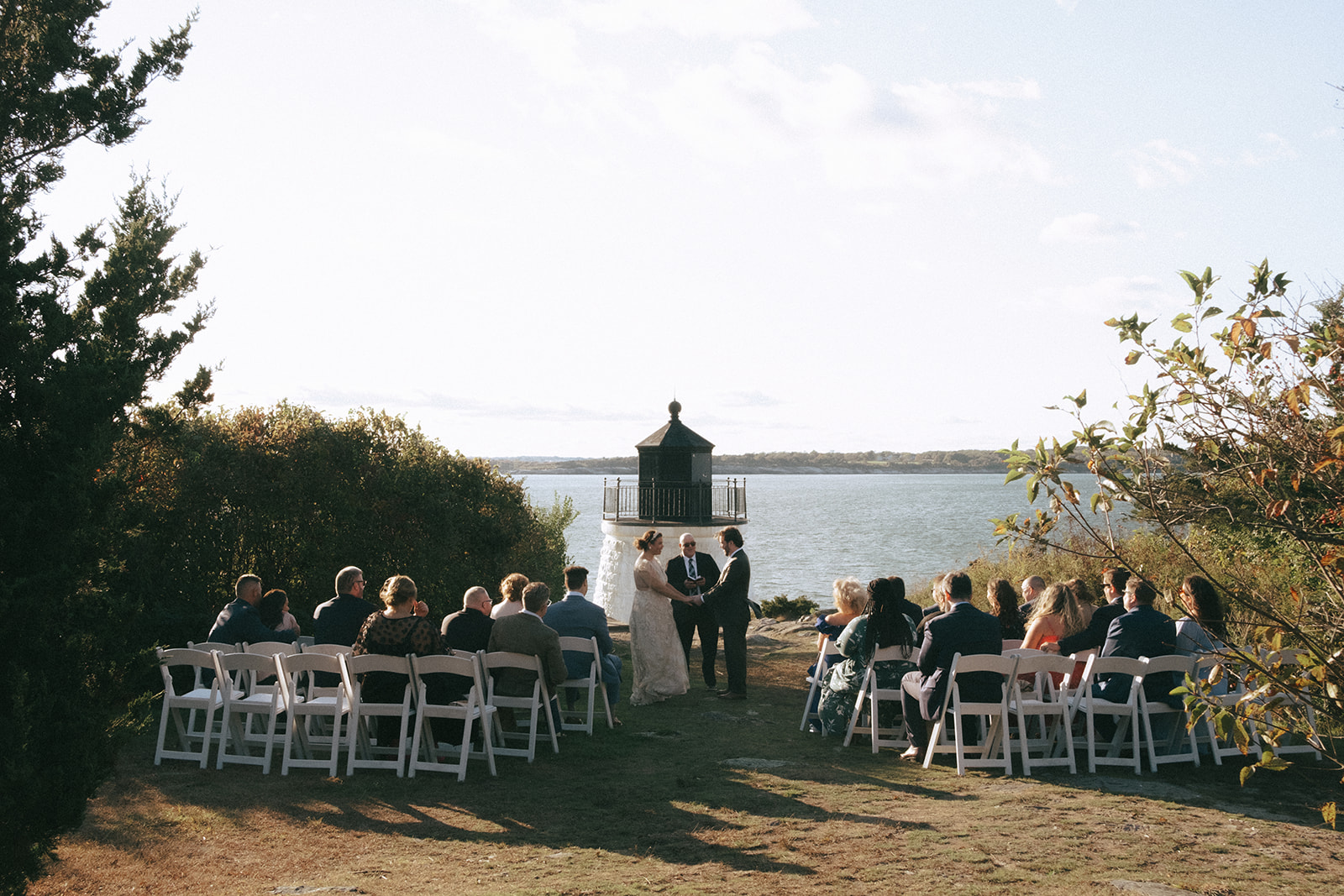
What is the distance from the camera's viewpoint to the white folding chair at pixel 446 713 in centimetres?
700

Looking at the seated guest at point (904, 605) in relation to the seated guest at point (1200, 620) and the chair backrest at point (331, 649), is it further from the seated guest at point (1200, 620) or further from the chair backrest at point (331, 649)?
the chair backrest at point (331, 649)

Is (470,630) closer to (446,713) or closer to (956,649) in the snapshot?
(446,713)

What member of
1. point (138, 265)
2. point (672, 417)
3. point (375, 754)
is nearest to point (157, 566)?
point (138, 265)

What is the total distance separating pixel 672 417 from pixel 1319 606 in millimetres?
19598

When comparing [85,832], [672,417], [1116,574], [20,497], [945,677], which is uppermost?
[672,417]

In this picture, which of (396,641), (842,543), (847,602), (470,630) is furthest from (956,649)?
(842,543)

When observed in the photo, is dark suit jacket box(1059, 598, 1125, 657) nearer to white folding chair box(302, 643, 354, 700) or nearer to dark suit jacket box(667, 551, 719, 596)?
dark suit jacket box(667, 551, 719, 596)

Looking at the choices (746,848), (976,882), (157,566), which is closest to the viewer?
(976,882)

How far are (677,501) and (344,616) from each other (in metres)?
15.0

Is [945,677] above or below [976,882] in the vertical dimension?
above

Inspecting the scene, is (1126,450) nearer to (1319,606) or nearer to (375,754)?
(1319,606)

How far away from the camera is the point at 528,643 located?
7.94m

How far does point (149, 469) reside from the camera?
11.9 m

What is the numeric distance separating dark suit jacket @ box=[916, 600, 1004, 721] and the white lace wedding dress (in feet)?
11.0
